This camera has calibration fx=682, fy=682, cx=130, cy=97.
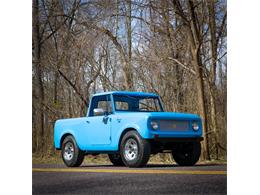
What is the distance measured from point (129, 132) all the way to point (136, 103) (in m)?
0.34

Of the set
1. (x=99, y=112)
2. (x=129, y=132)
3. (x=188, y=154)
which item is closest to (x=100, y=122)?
(x=99, y=112)

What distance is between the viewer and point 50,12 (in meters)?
7.45

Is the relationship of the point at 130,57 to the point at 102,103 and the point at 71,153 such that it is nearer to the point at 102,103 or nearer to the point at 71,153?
the point at 102,103

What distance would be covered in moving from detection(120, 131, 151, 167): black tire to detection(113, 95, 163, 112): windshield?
299 mm

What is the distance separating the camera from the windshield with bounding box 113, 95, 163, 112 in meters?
6.88

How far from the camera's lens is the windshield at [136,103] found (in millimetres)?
6875

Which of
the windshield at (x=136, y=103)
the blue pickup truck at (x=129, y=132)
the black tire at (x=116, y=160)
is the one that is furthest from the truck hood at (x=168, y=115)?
the black tire at (x=116, y=160)

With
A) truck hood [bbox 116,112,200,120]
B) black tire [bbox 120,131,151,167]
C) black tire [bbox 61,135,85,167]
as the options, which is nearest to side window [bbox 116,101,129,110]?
truck hood [bbox 116,112,200,120]

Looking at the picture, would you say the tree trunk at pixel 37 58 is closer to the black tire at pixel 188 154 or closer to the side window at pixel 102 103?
the side window at pixel 102 103

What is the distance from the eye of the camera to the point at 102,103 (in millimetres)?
7047

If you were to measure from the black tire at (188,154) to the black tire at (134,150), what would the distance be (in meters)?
0.32

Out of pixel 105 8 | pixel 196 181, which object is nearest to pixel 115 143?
pixel 196 181

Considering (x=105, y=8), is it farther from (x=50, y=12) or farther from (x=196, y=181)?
(x=196, y=181)
